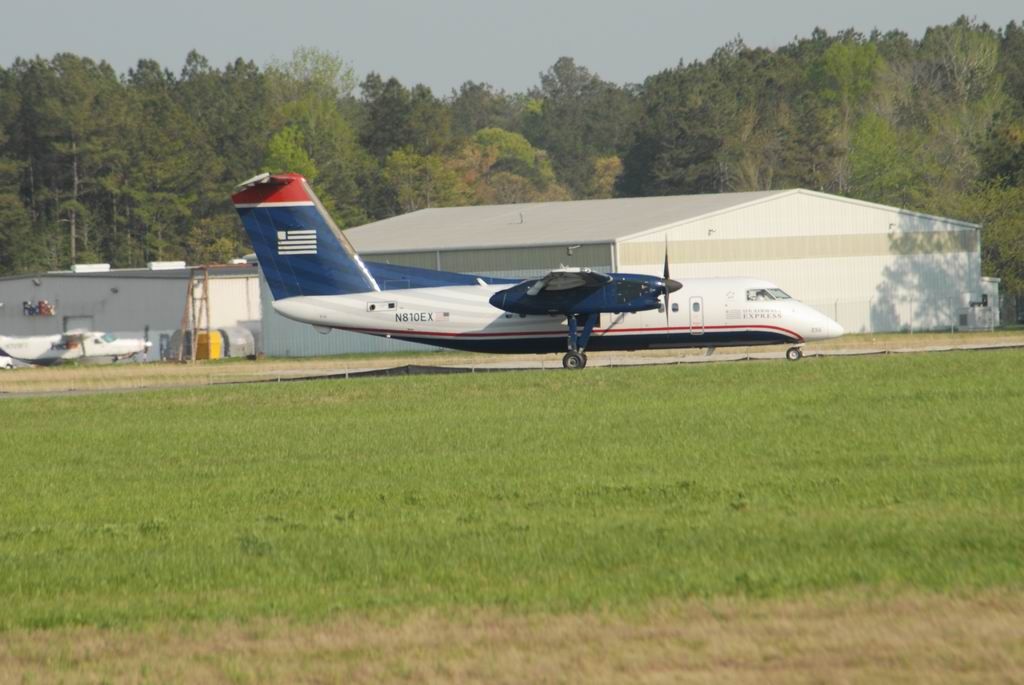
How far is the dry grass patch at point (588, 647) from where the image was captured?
10367mm

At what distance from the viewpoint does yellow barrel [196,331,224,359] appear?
70.3 m

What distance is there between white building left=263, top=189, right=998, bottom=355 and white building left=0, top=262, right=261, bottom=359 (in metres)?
9.18

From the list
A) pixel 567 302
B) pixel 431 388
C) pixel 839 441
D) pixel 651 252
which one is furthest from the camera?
pixel 651 252

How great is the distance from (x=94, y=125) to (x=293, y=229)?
80868mm

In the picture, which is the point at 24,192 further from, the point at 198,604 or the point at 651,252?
the point at 198,604

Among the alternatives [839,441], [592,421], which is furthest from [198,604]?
[592,421]

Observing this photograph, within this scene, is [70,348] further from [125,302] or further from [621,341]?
[621,341]

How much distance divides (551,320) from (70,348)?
1353 inches

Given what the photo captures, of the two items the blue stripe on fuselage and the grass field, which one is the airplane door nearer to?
the blue stripe on fuselage

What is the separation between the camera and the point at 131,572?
48.1 feet

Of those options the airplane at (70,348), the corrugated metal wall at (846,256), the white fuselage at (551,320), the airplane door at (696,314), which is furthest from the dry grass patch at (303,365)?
the airplane at (70,348)

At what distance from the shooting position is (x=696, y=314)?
43.9m

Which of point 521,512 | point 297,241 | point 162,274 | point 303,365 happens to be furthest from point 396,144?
point 521,512

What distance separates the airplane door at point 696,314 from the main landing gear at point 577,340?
9.20ft
